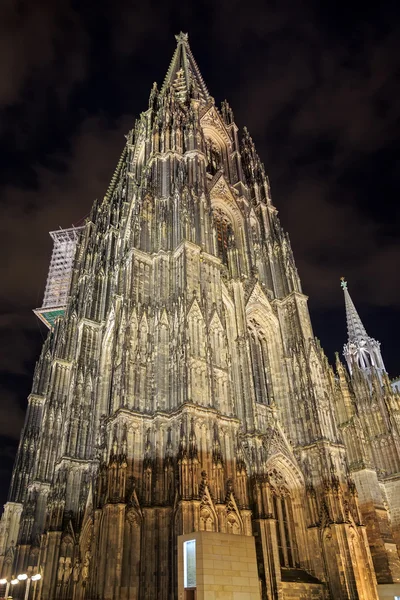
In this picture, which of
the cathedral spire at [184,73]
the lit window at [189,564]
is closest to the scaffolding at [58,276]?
the cathedral spire at [184,73]

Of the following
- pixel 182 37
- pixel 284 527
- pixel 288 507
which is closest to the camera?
pixel 284 527

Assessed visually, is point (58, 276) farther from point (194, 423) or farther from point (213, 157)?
point (194, 423)

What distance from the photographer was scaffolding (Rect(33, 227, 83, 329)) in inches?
2155

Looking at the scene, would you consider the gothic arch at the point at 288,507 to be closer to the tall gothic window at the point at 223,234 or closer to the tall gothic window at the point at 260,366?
the tall gothic window at the point at 260,366

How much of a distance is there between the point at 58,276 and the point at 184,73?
2895 cm

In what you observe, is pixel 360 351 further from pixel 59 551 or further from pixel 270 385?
pixel 59 551

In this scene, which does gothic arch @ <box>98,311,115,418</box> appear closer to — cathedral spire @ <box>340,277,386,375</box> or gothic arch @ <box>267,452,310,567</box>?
gothic arch @ <box>267,452,310,567</box>

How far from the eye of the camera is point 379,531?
30047 mm

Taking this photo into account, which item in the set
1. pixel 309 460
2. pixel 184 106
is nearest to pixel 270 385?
pixel 309 460

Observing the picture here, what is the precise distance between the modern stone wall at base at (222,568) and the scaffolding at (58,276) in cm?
4018

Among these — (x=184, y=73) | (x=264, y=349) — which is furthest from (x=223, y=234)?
(x=184, y=73)

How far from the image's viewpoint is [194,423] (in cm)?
2138

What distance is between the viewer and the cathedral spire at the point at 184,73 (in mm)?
45688

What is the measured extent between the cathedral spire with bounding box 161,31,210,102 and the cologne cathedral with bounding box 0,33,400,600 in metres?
3.97
